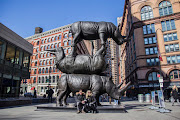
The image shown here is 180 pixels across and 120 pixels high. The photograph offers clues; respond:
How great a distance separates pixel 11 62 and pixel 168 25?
3534cm

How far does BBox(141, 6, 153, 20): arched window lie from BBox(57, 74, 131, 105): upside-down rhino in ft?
109

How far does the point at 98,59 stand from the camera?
23.9 ft

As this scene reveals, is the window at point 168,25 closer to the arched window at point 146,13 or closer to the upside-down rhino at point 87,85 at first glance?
the arched window at point 146,13

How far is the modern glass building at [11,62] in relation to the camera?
18156mm

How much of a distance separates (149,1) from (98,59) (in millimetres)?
35576

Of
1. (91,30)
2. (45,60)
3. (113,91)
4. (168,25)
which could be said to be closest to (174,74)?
(168,25)

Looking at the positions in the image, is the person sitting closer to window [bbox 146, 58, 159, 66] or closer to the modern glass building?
the modern glass building

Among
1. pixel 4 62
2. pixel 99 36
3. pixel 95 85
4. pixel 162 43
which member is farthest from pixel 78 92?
pixel 162 43

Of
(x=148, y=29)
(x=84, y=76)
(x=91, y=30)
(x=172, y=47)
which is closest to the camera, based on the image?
(x=84, y=76)

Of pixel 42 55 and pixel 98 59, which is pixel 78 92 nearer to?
pixel 98 59

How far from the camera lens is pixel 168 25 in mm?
32500

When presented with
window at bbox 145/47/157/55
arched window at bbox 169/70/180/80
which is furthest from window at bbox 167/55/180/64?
window at bbox 145/47/157/55

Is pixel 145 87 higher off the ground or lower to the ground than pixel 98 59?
lower

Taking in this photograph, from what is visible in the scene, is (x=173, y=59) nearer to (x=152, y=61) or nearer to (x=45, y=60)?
(x=152, y=61)
